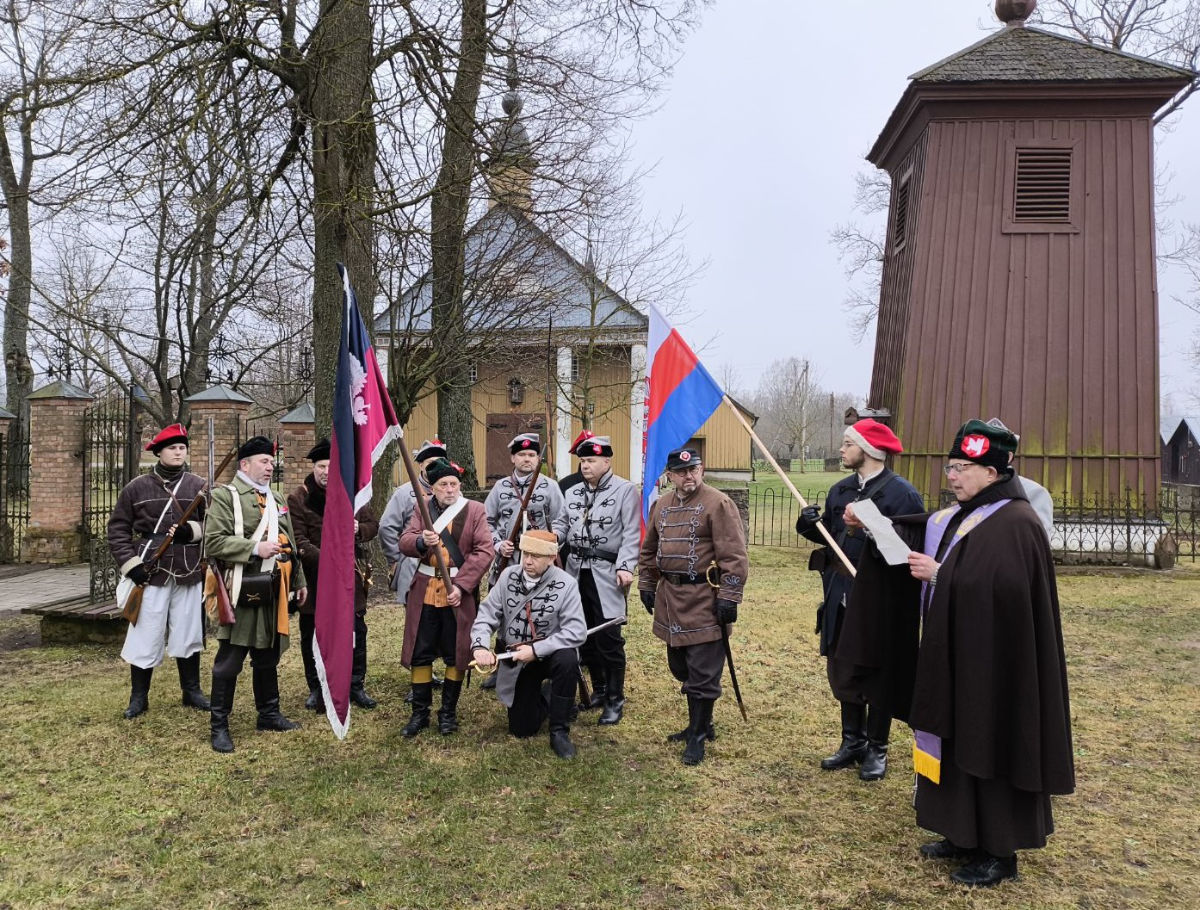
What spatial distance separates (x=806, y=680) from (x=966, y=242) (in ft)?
29.3

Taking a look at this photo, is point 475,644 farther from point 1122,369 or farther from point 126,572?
point 1122,369

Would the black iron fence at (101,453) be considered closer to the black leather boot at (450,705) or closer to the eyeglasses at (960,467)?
the black leather boot at (450,705)

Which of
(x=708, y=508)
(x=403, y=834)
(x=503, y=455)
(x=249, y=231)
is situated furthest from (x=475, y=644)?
(x=503, y=455)

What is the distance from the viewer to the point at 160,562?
567 centimetres

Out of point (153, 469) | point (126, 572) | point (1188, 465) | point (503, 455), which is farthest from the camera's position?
point (1188, 465)

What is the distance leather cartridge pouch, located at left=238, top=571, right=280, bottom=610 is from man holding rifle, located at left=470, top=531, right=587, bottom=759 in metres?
1.27

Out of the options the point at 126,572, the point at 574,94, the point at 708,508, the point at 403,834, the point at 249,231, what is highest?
the point at 574,94

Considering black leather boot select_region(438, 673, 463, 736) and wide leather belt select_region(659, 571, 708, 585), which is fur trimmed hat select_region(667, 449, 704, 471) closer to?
wide leather belt select_region(659, 571, 708, 585)

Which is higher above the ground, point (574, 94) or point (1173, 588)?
point (574, 94)

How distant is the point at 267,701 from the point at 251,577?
88cm

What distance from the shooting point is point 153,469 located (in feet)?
19.3

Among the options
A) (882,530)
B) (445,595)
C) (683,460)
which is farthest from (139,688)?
(882,530)

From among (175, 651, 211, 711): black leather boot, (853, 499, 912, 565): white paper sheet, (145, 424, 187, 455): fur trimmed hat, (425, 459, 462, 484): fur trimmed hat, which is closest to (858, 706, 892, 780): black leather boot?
(853, 499, 912, 565): white paper sheet

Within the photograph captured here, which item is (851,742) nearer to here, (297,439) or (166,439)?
(166,439)
